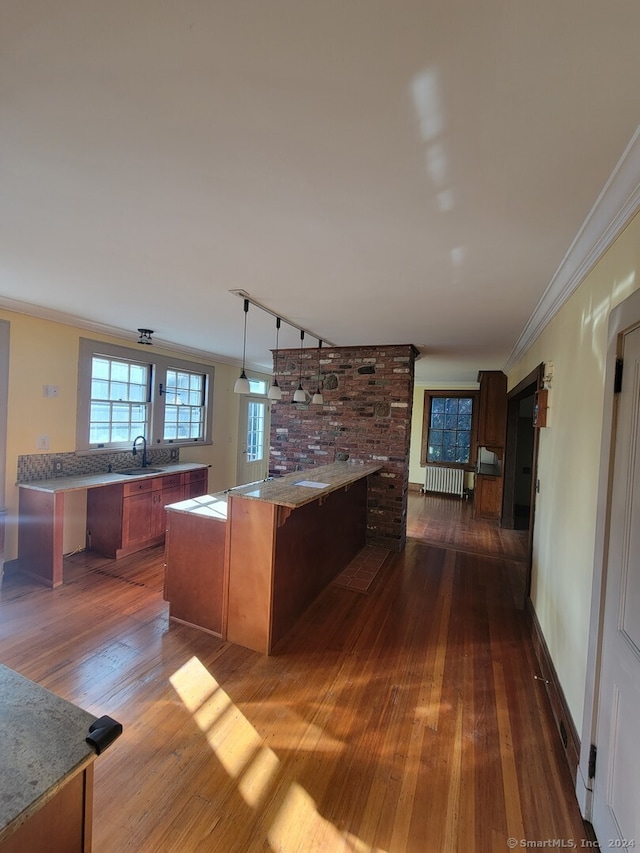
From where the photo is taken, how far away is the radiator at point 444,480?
773 cm


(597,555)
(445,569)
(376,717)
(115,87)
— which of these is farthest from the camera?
(445,569)

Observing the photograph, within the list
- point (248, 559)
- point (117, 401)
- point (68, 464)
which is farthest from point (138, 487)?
point (248, 559)

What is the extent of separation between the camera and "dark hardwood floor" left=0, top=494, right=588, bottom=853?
1.42 m

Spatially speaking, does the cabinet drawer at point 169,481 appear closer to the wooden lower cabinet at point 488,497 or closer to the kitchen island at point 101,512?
the kitchen island at point 101,512

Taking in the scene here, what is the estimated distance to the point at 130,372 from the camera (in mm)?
4602

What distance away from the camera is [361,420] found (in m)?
4.48

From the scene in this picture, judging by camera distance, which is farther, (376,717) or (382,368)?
(382,368)

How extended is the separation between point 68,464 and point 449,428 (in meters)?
6.87

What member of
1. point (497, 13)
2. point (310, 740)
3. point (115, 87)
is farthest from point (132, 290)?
point (310, 740)

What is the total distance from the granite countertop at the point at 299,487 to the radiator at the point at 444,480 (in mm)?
4596

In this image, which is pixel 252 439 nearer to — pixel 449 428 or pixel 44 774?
pixel 449 428

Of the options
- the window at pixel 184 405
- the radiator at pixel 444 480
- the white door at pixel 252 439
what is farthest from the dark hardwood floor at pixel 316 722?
the radiator at pixel 444 480

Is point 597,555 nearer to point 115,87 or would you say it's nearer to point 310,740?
point 310,740

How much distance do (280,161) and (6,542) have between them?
4.14m
